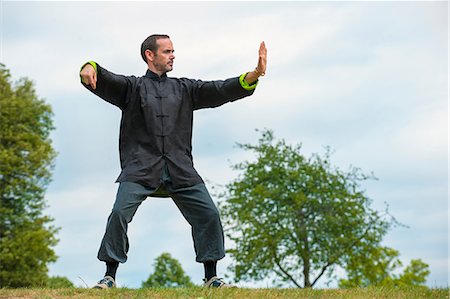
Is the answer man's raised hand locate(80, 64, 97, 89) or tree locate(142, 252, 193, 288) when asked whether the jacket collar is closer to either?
man's raised hand locate(80, 64, 97, 89)

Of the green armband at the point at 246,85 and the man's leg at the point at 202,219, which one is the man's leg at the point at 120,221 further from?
A: the green armband at the point at 246,85

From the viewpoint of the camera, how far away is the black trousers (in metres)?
8.09

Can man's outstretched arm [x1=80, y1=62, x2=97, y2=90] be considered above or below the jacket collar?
below

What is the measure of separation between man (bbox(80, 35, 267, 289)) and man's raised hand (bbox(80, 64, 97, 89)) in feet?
0.05

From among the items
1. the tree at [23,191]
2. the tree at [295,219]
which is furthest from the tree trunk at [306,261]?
the tree at [23,191]

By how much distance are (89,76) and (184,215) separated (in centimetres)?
202

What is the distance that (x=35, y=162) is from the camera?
2761 cm

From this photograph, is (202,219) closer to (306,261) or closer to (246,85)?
(246,85)

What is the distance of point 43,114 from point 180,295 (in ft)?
75.4

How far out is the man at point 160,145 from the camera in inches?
321

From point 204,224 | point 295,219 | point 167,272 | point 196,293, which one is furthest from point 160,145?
point 167,272

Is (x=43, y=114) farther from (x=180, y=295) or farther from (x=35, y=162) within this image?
(x=180, y=295)

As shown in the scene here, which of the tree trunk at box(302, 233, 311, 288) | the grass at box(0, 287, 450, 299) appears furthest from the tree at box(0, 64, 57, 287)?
the grass at box(0, 287, 450, 299)

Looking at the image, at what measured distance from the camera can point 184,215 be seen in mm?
8578
